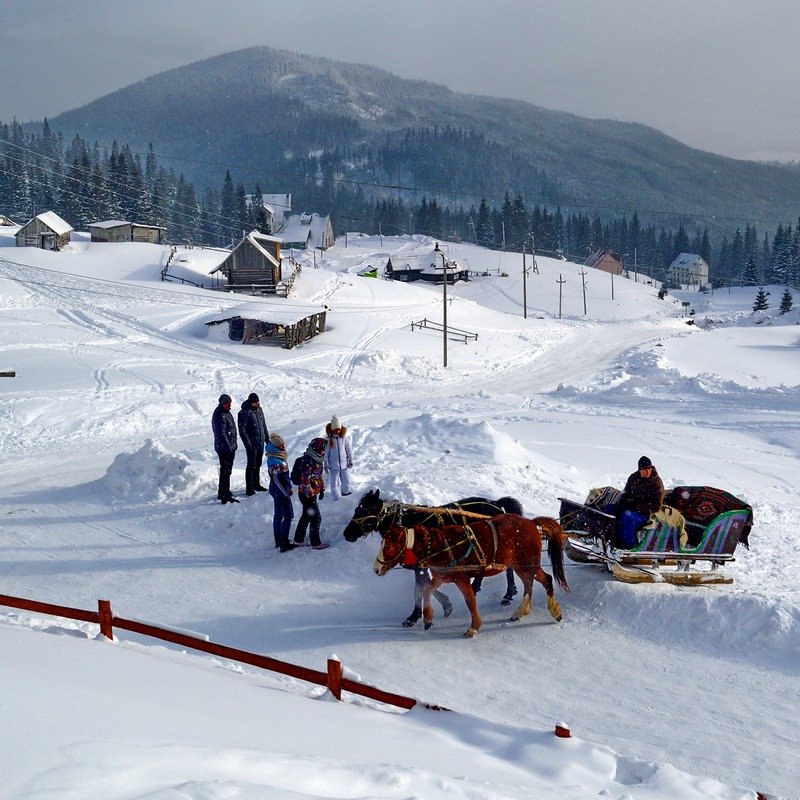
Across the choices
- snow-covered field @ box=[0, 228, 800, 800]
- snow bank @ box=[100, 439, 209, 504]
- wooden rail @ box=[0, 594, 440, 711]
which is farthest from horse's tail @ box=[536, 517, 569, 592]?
snow bank @ box=[100, 439, 209, 504]

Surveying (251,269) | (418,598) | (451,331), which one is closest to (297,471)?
(418,598)

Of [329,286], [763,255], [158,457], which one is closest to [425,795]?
[158,457]

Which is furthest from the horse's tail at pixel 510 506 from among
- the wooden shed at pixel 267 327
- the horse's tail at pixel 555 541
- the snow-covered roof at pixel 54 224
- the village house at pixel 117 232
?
the village house at pixel 117 232

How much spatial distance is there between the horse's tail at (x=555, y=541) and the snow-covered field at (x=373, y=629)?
43cm

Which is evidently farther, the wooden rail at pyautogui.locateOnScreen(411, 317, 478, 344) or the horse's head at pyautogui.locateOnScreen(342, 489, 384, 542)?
the wooden rail at pyautogui.locateOnScreen(411, 317, 478, 344)

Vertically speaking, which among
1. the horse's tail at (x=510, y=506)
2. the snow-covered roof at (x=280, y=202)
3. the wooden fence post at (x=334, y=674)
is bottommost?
the wooden fence post at (x=334, y=674)

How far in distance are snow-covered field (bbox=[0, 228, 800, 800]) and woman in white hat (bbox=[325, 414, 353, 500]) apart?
0.31m

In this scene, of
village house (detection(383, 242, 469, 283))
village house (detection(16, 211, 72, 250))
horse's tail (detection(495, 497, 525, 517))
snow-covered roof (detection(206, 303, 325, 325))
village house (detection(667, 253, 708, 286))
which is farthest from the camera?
village house (detection(667, 253, 708, 286))

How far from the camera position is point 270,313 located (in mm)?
44969

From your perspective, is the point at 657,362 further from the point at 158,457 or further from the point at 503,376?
the point at 158,457

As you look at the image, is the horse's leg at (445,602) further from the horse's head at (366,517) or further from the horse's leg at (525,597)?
the horse's head at (366,517)

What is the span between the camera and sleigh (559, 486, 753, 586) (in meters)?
8.90

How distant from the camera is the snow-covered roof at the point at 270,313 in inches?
1713

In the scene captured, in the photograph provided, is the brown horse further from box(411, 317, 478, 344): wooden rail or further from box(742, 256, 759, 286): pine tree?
box(742, 256, 759, 286): pine tree
